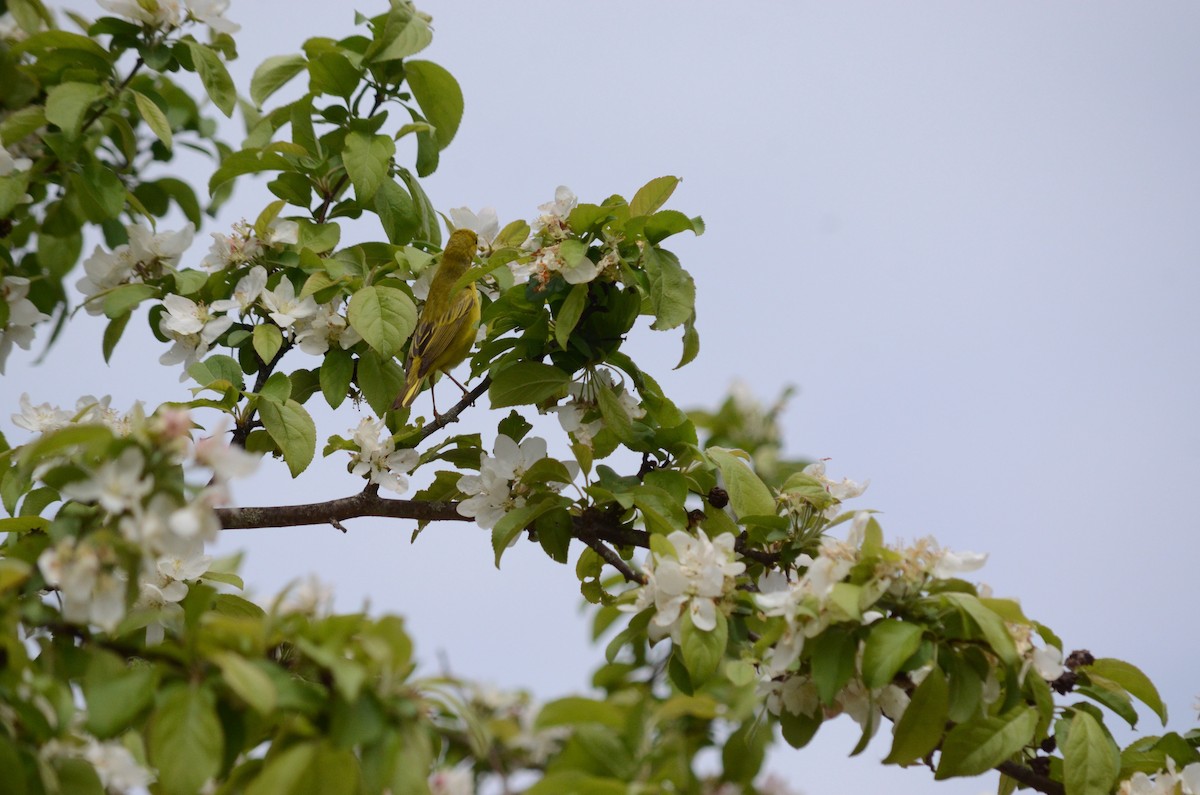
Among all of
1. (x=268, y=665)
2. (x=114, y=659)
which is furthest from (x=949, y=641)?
(x=114, y=659)

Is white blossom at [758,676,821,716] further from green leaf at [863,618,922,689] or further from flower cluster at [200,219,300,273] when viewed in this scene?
flower cluster at [200,219,300,273]

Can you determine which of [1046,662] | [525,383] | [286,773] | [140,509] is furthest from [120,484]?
[1046,662]

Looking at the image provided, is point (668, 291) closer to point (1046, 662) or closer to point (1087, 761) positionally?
point (1046, 662)

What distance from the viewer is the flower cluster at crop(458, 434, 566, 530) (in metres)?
2.62

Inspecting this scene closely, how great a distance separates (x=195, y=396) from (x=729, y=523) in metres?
1.36

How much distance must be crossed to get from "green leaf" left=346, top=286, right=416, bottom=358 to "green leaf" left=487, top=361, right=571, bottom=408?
0.26 metres

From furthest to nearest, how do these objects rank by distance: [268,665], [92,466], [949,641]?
[949,641], [92,466], [268,665]

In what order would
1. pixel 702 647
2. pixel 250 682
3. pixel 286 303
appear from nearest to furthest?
pixel 250 682
pixel 702 647
pixel 286 303

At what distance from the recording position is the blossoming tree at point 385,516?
4.95 ft

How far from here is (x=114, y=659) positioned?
164cm

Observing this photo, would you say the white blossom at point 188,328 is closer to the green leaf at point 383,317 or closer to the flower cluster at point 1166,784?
the green leaf at point 383,317

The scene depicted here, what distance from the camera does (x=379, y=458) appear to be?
281 centimetres

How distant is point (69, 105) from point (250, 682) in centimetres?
205

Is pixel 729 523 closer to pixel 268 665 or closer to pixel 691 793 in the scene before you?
pixel 691 793
